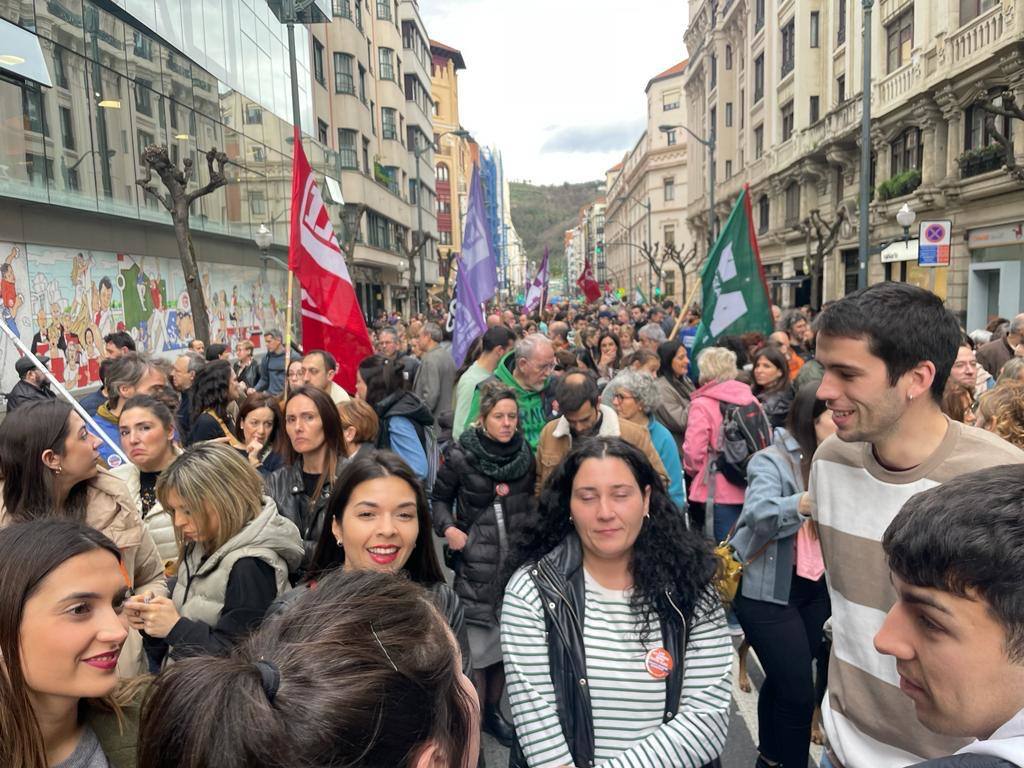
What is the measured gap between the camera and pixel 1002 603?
1.19 m

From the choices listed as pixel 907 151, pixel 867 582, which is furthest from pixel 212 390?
pixel 907 151

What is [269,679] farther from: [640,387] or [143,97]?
[143,97]

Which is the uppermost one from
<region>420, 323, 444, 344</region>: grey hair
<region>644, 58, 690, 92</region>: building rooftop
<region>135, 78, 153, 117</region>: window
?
<region>644, 58, 690, 92</region>: building rooftop

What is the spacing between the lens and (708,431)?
550cm

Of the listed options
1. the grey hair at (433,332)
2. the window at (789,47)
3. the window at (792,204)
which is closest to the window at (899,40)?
the window at (789,47)

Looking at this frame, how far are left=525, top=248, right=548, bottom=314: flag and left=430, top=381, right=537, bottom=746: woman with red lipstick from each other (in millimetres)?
15930

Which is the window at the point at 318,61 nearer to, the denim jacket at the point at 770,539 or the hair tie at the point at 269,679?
the denim jacket at the point at 770,539

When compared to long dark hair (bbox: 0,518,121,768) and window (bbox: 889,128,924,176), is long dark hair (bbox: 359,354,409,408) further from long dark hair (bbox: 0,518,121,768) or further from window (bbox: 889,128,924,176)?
window (bbox: 889,128,924,176)

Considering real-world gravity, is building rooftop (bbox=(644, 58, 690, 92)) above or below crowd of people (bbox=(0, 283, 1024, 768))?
above

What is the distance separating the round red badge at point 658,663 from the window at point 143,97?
17081 millimetres

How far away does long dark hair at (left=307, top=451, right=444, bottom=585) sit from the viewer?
2771mm

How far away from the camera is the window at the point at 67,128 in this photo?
1275 centimetres

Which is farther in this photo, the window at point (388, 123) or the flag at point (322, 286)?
the window at point (388, 123)

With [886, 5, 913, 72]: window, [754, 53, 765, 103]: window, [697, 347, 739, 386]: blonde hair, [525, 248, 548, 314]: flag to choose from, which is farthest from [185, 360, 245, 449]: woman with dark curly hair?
[754, 53, 765, 103]: window
